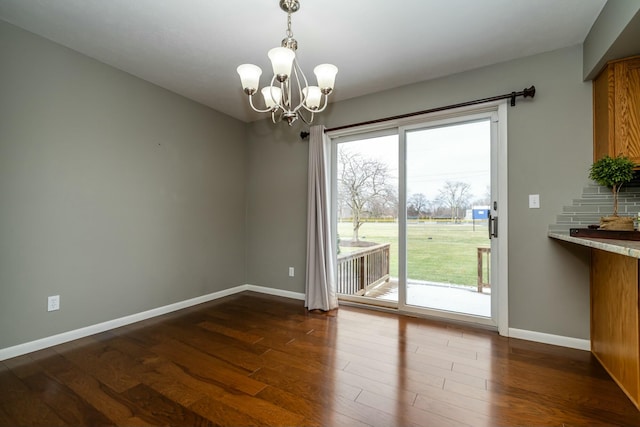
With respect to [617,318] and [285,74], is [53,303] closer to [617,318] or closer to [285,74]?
[285,74]

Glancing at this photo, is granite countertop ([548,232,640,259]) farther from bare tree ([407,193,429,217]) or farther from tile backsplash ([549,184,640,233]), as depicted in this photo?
bare tree ([407,193,429,217])

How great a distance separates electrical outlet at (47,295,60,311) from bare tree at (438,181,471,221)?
370 cm

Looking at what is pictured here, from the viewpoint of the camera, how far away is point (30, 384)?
6.00 feet

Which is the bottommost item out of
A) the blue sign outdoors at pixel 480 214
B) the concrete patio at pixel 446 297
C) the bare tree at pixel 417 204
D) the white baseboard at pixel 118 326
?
the white baseboard at pixel 118 326

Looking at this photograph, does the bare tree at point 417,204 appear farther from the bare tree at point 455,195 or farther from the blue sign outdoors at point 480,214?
the blue sign outdoors at point 480,214

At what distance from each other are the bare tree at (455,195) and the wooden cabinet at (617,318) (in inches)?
41.9

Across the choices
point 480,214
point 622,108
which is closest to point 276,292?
point 480,214

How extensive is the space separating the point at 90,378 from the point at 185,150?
2466 mm

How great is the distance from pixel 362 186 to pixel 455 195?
107 cm

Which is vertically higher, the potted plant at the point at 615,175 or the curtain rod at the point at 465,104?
the curtain rod at the point at 465,104

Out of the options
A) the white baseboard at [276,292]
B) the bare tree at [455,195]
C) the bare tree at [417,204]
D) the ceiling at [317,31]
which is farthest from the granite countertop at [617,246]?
the white baseboard at [276,292]

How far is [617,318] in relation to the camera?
190 centimetres

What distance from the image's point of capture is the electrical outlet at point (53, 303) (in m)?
2.36

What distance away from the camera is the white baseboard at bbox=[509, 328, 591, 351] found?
2332 millimetres
